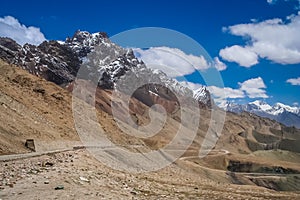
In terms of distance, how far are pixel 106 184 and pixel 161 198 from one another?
207 inches

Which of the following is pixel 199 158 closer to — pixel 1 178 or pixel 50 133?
pixel 50 133

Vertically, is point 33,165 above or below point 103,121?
below

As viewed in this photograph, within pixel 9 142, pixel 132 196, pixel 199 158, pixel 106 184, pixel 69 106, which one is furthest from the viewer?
pixel 199 158

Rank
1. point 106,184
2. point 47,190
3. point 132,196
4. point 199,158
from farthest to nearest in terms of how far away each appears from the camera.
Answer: point 199,158 → point 106,184 → point 132,196 → point 47,190

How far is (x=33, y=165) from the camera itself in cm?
3703

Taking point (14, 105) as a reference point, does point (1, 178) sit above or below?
below

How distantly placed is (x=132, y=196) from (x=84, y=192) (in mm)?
5125

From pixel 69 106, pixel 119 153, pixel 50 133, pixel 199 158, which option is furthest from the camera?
pixel 199 158

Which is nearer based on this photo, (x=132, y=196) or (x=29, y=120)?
(x=132, y=196)

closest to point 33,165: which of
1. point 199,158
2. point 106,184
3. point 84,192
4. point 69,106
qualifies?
point 106,184

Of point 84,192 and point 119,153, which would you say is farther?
point 119,153

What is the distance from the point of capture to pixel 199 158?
197125 millimetres

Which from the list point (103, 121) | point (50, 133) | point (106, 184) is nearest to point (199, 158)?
point (103, 121)

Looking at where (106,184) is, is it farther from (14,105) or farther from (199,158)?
(199,158)
